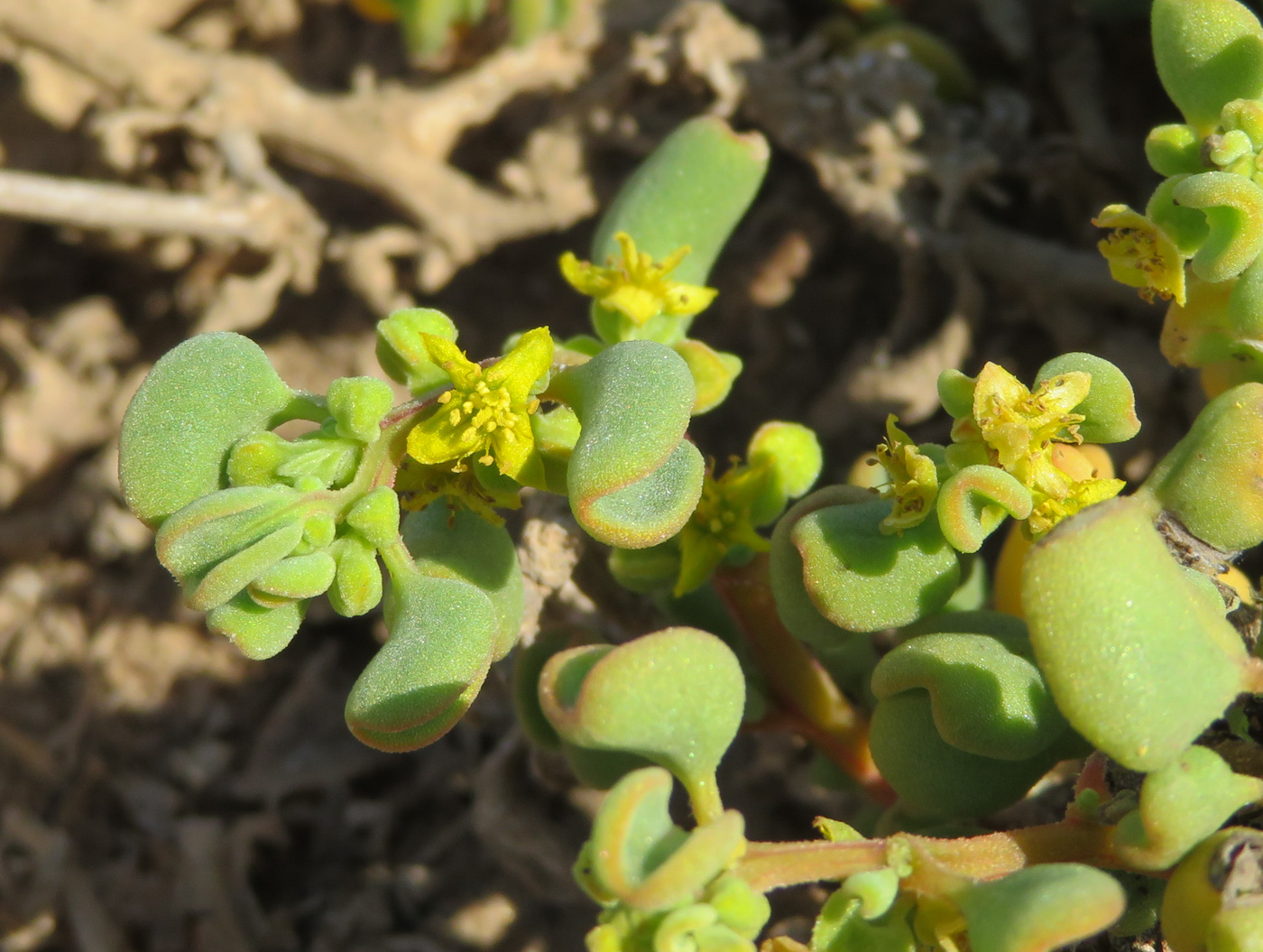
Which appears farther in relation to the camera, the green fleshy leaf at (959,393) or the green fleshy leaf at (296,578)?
the green fleshy leaf at (959,393)

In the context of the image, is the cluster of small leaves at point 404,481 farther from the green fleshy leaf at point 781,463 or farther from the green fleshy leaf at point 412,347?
the green fleshy leaf at point 781,463

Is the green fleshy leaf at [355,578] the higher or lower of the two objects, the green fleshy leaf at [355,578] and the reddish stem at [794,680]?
the higher

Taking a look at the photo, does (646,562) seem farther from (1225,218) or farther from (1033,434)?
(1225,218)

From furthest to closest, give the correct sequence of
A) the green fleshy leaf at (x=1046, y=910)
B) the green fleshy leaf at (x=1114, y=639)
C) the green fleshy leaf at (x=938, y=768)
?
the green fleshy leaf at (x=938, y=768) < the green fleshy leaf at (x=1114, y=639) < the green fleshy leaf at (x=1046, y=910)

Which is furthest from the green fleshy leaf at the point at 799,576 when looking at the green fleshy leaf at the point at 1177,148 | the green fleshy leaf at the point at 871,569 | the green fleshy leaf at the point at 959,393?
the green fleshy leaf at the point at 1177,148

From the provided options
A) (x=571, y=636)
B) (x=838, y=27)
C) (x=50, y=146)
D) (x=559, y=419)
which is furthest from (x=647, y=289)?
(x=50, y=146)

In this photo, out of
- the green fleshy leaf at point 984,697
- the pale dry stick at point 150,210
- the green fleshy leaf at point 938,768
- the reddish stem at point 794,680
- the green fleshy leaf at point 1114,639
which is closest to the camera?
the green fleshy leaf at point 1114,639

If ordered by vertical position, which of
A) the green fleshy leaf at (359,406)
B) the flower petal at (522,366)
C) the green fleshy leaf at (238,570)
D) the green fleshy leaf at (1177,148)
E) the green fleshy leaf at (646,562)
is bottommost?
the green fleshy leaf at (646,562)

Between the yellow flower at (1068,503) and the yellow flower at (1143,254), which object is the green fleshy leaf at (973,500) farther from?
the yellow flower at (1143,254)
